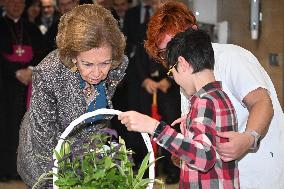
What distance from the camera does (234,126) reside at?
202 centimetres

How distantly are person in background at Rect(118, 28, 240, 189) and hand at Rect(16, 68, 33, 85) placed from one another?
10.5 ft

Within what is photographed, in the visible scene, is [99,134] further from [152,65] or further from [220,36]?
[220,36]

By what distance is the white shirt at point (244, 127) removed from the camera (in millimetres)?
2244

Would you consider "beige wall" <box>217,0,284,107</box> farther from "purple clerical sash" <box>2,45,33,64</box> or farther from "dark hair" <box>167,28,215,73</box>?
"dark hair" <box>167,28,215,73</box>

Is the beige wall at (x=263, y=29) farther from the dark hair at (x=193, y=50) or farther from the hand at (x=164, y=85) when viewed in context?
the dark hair at (x=193, y=50)

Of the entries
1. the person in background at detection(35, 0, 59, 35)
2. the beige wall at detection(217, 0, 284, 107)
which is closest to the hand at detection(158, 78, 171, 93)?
the beige wall at detection(217, 0, 284, 107)

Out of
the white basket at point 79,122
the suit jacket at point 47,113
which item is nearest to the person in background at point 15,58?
the suit jacket at point 47,113

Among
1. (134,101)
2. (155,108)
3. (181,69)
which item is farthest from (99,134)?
(134,101)

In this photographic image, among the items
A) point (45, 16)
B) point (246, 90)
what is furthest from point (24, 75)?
point (246, 90)

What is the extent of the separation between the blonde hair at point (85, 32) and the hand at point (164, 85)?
110 inches

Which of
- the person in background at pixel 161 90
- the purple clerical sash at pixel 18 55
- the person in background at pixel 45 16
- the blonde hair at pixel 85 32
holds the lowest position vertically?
the person in background at pixel 161 90

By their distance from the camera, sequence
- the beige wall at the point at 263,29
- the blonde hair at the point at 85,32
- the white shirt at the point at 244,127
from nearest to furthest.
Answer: the blonde hair at the point at 85,32
the white shirt at the point at 244,127
the beige wall at the point at 263,29

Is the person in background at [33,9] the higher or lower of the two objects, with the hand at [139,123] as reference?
higher

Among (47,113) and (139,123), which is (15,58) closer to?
(47,113)
